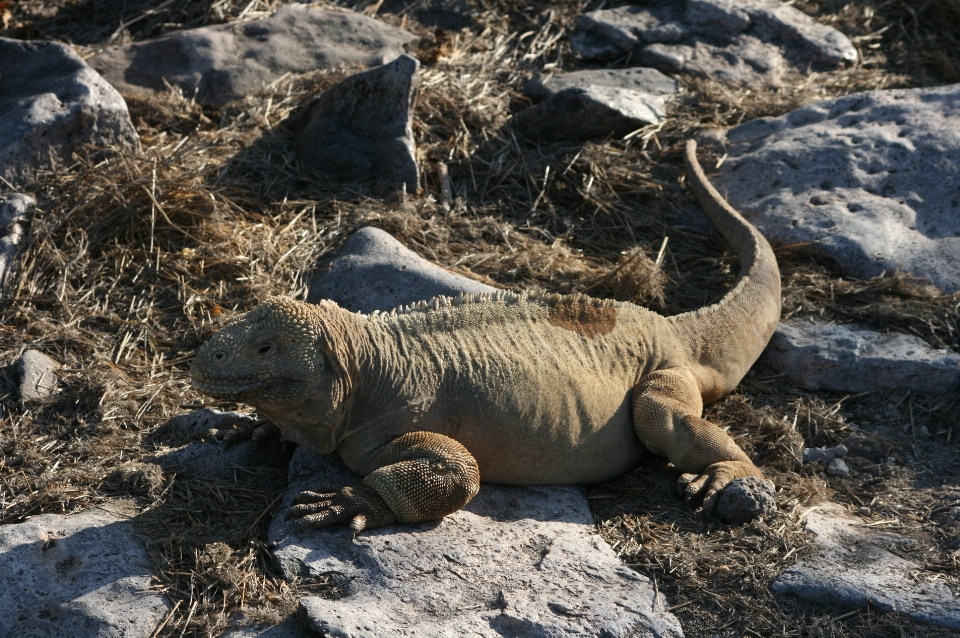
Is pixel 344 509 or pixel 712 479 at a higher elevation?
pixel 344 509

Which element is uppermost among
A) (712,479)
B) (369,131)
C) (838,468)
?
(369,131)

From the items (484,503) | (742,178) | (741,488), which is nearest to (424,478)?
(484,503)

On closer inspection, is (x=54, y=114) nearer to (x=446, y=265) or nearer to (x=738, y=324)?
(x=446, y=265)

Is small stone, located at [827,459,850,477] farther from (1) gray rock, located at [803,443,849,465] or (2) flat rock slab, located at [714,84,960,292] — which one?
(2) flat rock slab, located at [714,84,960,292]

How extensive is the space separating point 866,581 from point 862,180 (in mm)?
3791

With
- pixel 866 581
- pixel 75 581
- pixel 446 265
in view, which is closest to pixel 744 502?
pixel 866 581

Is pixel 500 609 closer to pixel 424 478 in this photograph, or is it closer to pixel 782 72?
pixel 424 478

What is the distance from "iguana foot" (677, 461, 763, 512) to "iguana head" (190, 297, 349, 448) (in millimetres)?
1690

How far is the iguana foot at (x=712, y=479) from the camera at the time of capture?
15.2ft

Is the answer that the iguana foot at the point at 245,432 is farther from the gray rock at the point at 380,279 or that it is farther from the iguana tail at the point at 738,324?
the iguana tail at the point at 738,324

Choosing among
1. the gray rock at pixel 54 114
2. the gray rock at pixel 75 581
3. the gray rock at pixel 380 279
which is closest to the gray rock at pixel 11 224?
the gray rock at pixel 54 114

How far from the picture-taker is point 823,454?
209 inches

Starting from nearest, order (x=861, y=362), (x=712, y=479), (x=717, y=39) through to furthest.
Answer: (x=712, y=479)
(x=861, y=362)
(x=717, y=39)

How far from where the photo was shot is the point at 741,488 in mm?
4547
